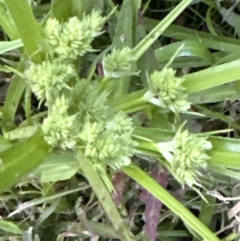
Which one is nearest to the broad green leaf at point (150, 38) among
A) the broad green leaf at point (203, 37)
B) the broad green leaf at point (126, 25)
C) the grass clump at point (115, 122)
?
the grass clump at point (115, 122)

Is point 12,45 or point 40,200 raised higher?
point 12,45

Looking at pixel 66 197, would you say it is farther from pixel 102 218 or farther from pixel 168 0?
pixel 168 0

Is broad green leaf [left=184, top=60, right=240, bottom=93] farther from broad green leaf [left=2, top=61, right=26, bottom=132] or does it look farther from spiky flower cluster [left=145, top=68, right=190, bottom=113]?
broad green leaf [left=2, top=61, right=26, bottom=132]

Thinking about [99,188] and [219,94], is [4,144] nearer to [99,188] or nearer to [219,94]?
[99,188]

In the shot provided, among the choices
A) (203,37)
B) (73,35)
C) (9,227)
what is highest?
(73,35)

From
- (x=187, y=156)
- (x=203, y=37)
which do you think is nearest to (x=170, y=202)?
(x=187, y=156)

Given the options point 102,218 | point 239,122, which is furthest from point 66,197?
point 239,122
